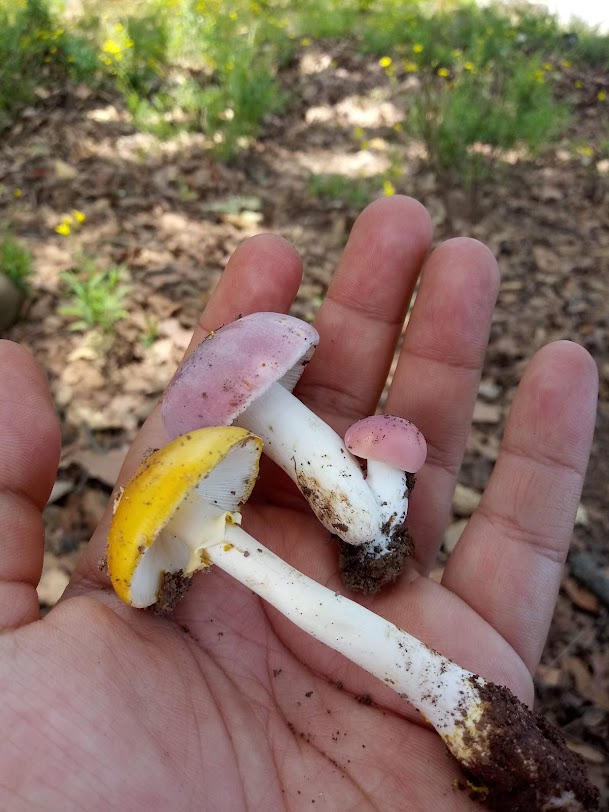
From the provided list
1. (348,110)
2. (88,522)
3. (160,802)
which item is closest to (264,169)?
(348,110)

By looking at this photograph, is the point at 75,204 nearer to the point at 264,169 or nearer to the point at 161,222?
the point at 161,222

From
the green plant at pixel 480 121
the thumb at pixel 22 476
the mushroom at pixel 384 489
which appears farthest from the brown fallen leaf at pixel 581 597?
the green plant at pixel 480 121

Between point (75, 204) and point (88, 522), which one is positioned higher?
point (75, 204)

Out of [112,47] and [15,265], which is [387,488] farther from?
[112,47]

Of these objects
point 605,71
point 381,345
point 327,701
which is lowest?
point 327,701

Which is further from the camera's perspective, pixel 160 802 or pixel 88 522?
pixel 88 522
